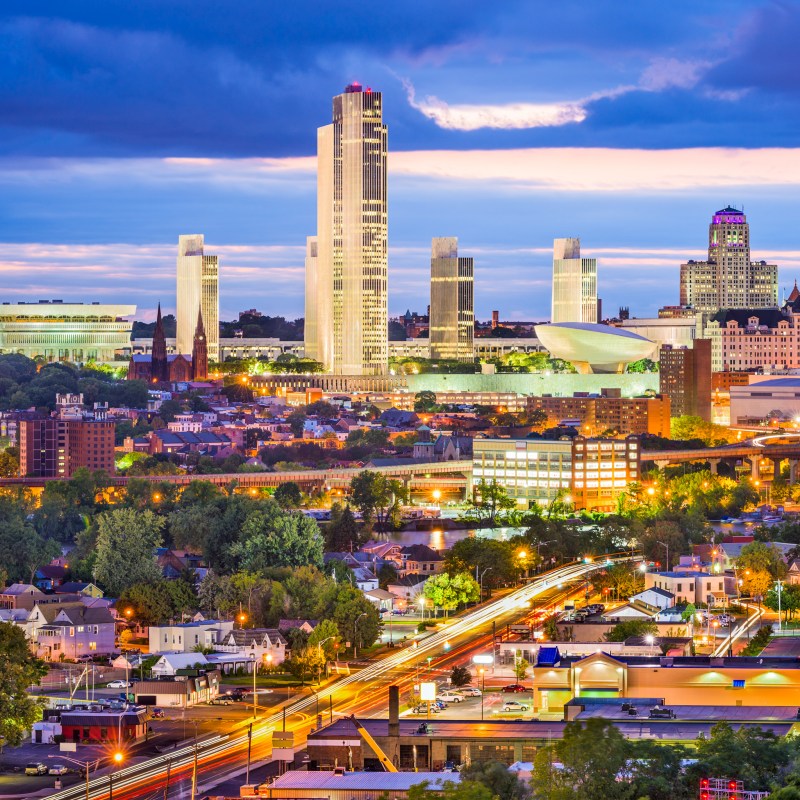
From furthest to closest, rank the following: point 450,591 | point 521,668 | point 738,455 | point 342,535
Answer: point 738,455 → point 342,535 → point 450,591 → point 521,668

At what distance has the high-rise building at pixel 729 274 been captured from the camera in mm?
192750

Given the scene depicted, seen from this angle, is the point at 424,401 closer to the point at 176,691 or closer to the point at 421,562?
the point at 421,562

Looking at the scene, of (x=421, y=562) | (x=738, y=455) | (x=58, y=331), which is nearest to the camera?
(x=421, y=562)

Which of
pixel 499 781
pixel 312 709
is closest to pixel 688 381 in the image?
pixel 312 709

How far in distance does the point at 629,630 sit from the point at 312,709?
27.7ft

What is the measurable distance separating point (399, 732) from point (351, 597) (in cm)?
1617

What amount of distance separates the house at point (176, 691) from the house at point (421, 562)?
57.8 ft

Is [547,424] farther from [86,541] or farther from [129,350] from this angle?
[129,350]

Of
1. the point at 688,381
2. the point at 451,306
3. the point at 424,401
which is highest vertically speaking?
the point at 451,306

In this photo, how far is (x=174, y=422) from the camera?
127m

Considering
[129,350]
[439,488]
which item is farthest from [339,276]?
[439,488]

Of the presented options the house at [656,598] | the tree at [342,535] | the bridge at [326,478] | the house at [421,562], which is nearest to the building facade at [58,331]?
the bridge at [326,478]

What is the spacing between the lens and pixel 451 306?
576ft

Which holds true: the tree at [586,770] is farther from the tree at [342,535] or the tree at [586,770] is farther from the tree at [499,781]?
the tree at [342,535]
